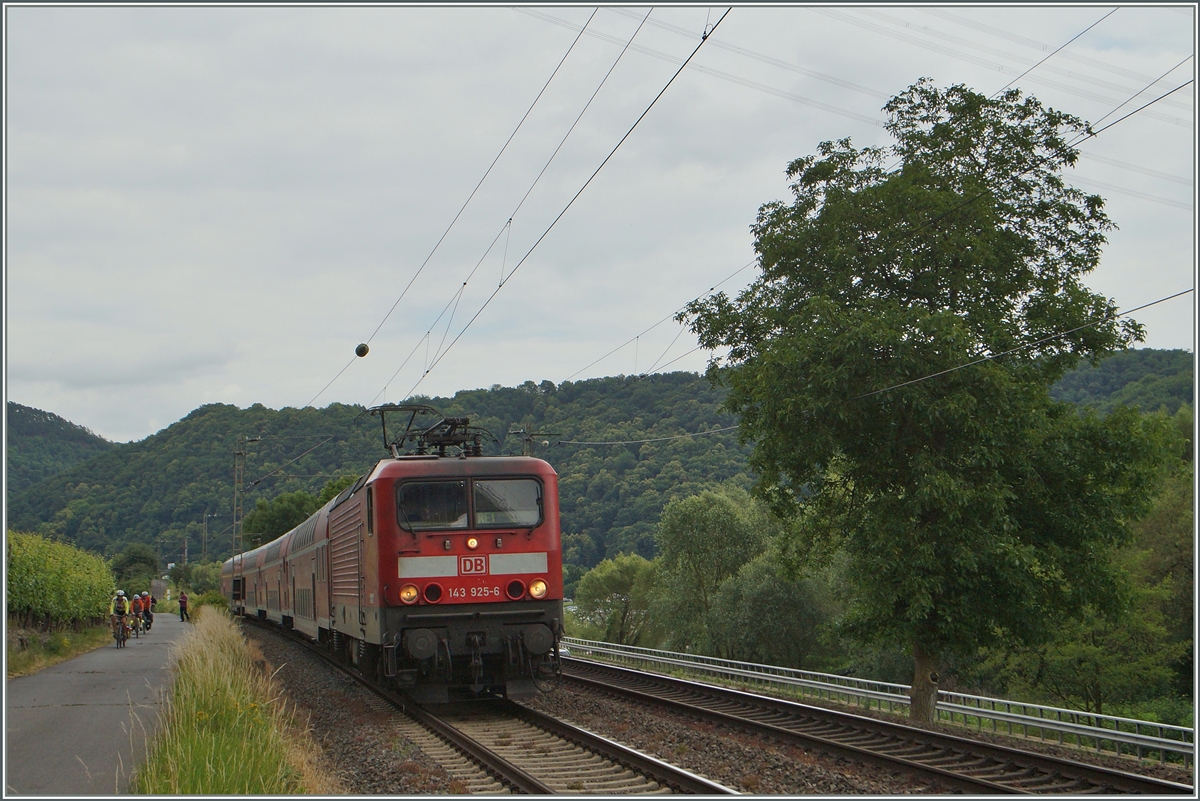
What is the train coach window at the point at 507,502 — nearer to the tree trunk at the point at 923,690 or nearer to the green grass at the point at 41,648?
the tree trunk at the point at 923,690

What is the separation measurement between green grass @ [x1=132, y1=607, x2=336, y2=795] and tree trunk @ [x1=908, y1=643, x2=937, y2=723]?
32.4 ft

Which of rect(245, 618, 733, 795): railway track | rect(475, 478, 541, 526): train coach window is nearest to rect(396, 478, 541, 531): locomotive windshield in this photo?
rect(475, 478, 541, 526): train coach window

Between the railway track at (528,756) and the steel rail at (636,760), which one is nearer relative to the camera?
the steel rail at (636,760)

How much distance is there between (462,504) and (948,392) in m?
8.54

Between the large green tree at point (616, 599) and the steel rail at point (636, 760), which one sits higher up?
the steel rail at point (636, 760)

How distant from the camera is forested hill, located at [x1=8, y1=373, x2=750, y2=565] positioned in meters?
51.2

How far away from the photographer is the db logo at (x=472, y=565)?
39.7 feet

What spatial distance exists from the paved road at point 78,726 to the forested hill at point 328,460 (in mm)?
30176

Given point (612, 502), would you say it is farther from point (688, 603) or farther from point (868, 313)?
point (868, 313)

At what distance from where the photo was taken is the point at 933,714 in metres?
16.3

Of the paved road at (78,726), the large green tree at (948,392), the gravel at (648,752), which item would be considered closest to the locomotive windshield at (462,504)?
the gravel at (648,752)

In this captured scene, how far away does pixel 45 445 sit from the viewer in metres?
63.0

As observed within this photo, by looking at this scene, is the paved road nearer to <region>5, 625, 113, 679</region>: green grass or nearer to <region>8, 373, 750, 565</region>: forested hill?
Result: <region>5, 625, 113, 679</region>: green grass

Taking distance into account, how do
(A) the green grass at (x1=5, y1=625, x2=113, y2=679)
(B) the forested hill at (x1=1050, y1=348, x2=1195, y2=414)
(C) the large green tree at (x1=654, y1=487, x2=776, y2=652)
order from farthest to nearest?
(C) the large green tree at (x1=654, y1=487, x2=776, y2=652) < (B) the forested hill at (x1=1050, y1=348, x2=1195, y2=414) < (A) the green grass at (x1=5, y1=625, x2=113, y2=679)
